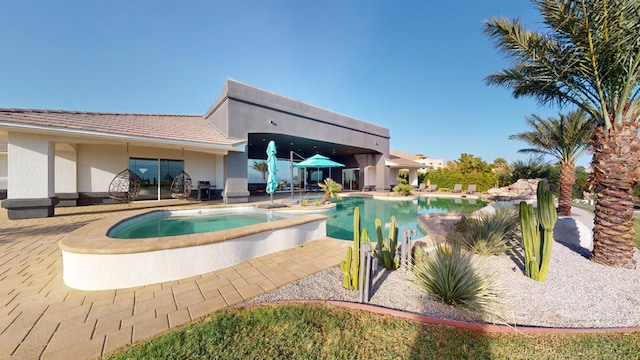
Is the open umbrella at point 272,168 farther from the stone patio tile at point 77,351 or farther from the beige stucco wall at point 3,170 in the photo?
the beige stucco wall at point 3,170

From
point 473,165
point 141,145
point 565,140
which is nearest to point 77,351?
point 141,145

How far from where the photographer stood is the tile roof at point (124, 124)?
7.32 m

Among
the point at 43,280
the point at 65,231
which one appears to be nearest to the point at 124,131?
the point at 65,231

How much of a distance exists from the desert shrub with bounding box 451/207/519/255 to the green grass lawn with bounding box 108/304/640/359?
2.33 metres

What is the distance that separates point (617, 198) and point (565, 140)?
8278 millimetres

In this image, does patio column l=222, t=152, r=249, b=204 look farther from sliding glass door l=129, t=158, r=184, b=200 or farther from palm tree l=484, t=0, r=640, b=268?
palm tree l=484, t=0, r=640, b=268

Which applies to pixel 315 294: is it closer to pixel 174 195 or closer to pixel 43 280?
pixel 43 280

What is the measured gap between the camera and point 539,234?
155 inches

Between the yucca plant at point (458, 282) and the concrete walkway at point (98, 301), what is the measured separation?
1767 millimetres

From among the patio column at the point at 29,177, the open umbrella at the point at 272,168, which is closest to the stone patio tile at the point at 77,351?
the open umbrella at the point at 272,168

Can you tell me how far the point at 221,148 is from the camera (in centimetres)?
1052

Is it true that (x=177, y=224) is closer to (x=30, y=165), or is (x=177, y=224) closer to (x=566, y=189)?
(x=30, y=165)

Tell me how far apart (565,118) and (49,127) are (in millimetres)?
20902

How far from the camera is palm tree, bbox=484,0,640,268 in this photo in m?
4.25
